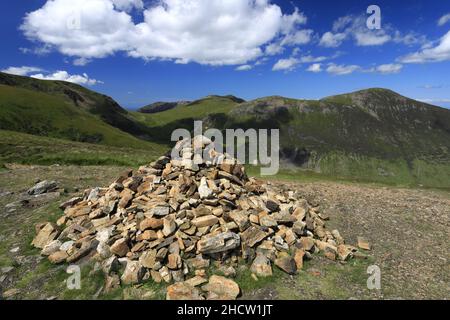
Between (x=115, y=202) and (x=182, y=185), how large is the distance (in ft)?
12.6

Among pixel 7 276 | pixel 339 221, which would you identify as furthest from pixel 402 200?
pixel 7 276

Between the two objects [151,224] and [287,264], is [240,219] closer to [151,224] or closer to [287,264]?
[287,264]

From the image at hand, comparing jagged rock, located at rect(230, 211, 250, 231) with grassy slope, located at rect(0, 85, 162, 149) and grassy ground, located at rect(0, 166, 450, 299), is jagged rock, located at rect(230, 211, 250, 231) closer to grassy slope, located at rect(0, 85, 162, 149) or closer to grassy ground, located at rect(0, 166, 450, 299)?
grassy ground, located at rect(0, 166, 450, 299)

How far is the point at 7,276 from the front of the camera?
1441 centimetres

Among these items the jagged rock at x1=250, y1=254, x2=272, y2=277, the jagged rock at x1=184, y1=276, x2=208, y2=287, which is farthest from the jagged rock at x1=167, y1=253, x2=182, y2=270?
the jagged rock at x1=250, y1=254, x2=272, y2=277

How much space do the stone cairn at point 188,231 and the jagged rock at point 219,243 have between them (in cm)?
4

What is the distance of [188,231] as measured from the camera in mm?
15812

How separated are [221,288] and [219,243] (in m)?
2.27

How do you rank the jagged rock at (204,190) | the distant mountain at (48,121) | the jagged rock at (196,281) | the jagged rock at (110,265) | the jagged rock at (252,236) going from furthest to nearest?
the distant mountain at (48,121) → the jagged rock at (204,190) → the jagged rock at (252,236) → the jagged rock at (110,265) → the jagged rock at (196,281)

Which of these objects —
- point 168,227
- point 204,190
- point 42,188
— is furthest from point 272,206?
point 42,188

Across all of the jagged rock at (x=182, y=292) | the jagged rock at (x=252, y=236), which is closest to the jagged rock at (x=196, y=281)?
the jagged rock at (x=182, y=292)

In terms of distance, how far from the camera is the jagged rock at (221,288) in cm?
1279

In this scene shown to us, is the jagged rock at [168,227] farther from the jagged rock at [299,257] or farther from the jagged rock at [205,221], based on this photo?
the jagged rock at [299,257]
